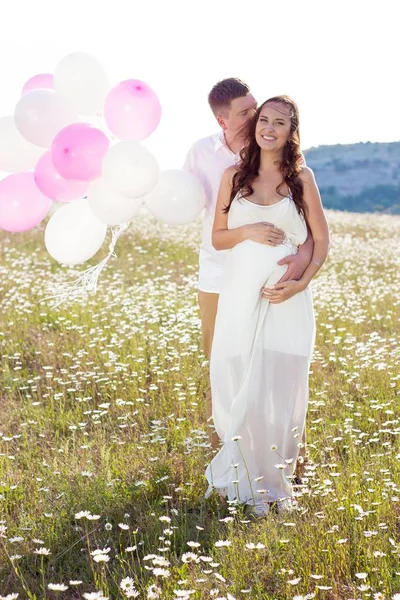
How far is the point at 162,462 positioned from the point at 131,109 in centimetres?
221

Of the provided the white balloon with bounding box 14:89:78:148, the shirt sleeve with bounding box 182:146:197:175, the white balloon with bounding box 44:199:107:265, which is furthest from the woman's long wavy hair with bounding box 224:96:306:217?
the white balloon with bounding box 14:89:78:148

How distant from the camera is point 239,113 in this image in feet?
15.4

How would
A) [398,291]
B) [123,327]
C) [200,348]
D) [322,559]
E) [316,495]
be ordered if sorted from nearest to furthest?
[322,559] → [316,495] → [200,348] → [123,327] → [398,291]

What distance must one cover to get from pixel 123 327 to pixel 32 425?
2537 mm

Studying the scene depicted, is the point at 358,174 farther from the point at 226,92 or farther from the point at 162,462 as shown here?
the point at 162,462

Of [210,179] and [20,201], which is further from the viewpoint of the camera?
[20,201]

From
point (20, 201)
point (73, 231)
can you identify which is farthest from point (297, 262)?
point (20, 201)

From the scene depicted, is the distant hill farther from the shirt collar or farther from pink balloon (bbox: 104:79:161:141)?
pink balloon (bbox: 104:79:161:141)

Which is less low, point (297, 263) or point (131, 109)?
point (131, 109)

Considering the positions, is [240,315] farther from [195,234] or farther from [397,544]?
[195,234]

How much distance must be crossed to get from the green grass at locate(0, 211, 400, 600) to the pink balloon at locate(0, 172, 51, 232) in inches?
57.2

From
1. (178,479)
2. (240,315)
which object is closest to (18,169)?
(240,315)

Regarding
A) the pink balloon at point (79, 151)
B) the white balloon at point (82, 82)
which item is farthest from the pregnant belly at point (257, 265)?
the white balloon at point (82, 82)

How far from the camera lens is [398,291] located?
11.5 m
